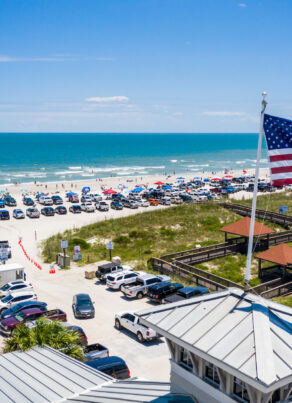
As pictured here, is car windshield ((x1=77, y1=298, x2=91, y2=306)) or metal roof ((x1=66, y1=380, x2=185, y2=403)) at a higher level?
metal roof ((x1=66, y1=380, x2=185, y2=403))

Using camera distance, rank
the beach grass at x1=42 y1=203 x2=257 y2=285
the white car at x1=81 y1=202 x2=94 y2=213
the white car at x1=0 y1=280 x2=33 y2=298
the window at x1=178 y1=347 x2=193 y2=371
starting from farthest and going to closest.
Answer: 1. the white car at x1=81 y1=202 x2=94 y2=213
2. the beach grass at x1=42 y1=203 x2=257 y2=285
3. the white car at x1=0 y1=280 x2=33 y2=298
4. the window at x1=178 y1=347 x2=193 y2=371

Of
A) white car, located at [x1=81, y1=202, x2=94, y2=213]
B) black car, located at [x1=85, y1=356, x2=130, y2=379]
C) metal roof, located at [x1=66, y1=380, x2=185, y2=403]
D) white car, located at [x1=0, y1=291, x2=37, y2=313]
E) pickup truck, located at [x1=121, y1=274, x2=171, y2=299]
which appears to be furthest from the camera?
white car, located at [x1=81, y1=202, x2=94, y2=213]

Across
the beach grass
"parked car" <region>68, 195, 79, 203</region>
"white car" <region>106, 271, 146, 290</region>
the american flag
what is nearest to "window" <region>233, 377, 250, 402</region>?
A: the american flag

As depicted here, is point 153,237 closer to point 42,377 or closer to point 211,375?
point 42,377

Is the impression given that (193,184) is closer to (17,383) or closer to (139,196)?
(139,196)

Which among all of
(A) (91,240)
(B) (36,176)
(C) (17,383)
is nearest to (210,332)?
(C) (17,383)

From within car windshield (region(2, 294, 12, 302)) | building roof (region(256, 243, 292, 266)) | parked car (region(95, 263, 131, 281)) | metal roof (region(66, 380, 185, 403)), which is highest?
metal roof (region(66, 380, 185, 403))

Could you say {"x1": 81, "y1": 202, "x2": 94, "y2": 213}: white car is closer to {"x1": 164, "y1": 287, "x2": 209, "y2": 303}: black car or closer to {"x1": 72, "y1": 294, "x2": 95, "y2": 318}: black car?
{"x1": 72, "y1": 294, "x2": 95, "y2": 318}: black car

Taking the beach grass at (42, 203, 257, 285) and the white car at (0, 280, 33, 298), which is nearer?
the white car at (0, 280, 33, 298)
